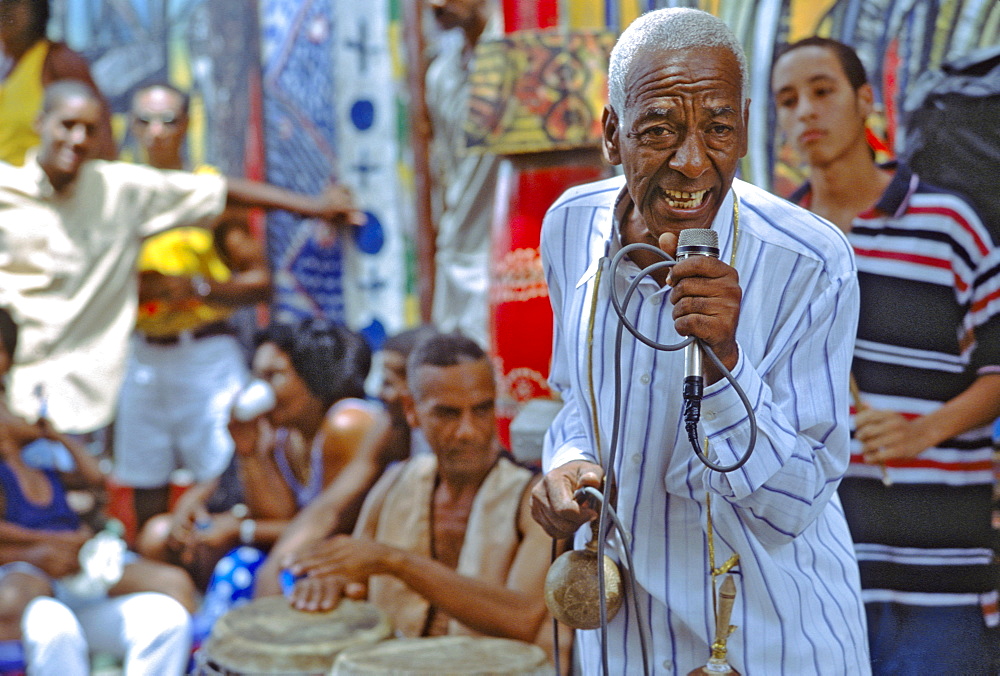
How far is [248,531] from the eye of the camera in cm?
444

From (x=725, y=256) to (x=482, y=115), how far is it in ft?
6.37

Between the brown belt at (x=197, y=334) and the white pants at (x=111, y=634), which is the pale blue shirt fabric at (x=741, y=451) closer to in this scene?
the white pants at (x=111, y=634)

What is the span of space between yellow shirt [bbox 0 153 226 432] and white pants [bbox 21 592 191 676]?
99cm

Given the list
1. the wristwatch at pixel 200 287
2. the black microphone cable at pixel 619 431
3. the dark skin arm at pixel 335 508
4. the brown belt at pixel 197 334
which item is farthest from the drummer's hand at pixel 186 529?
the black microphone cable at pixel 619 431

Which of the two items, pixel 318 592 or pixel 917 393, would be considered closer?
pixel 917 393

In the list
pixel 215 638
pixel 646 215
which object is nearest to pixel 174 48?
pixel 215 638

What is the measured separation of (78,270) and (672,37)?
377 centimetres

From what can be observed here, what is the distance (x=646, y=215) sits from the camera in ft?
5.07

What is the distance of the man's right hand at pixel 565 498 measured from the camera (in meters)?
1.53

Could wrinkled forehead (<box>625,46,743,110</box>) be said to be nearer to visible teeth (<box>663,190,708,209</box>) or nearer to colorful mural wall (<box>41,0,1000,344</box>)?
visible teeth (<box>663,190,708,209</box>)

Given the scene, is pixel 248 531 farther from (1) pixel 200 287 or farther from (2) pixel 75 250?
(2) pixel 75 250

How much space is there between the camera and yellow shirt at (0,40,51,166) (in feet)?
15.9

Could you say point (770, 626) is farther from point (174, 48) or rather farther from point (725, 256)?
point (174, 48)

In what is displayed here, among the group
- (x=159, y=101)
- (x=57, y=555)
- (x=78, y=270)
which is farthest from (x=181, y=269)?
(x=57, y=555)
